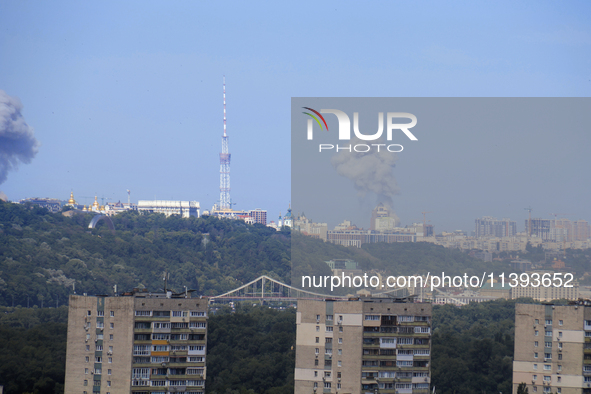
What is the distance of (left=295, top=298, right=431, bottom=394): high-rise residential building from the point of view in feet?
87.3

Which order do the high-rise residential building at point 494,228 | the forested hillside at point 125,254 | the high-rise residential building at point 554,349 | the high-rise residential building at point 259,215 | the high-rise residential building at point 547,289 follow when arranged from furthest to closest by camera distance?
the high-rise residential building at point 259,215, the high-rise residential building at point 494,228, the forested hillside at point 125,254, the high-rise residential building at point 547,289, the high-rise residential building at point 554,349

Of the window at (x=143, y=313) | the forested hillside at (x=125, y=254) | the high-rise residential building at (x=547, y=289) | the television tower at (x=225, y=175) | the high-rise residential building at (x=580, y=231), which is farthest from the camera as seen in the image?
the television tower at (x=225, y=175)

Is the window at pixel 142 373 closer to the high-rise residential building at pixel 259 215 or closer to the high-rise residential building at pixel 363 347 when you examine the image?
the high-rise residential building at pixel 363 347

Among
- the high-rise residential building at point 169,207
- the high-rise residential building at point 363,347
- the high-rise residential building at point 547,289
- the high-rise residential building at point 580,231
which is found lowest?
the high-rise residential building at point 363,347

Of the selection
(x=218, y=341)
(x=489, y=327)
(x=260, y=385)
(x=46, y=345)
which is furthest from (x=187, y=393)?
(x=489, y=327)

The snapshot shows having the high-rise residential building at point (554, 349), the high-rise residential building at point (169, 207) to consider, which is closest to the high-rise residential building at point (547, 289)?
the high-rise residential building at point (554, 349)

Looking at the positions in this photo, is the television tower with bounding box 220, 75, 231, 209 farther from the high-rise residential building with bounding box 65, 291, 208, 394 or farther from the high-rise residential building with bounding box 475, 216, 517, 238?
the high-rise residential building with bounding box 65, 291, 208, 394

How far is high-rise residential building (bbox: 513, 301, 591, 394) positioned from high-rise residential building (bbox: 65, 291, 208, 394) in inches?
358

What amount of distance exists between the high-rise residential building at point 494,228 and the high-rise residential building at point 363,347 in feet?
225

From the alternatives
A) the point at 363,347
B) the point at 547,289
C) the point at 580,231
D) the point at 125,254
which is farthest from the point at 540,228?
the point at 363,347

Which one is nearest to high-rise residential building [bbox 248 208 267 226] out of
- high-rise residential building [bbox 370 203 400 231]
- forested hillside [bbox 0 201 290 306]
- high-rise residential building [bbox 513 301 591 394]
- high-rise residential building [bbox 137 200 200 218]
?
high-rise residential building [bbox 137 200 200 218]

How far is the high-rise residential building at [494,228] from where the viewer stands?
94506 mm

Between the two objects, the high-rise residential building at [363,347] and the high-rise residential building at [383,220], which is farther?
the high-rise residential building at [383,220]

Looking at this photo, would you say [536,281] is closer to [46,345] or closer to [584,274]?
[584,274]
